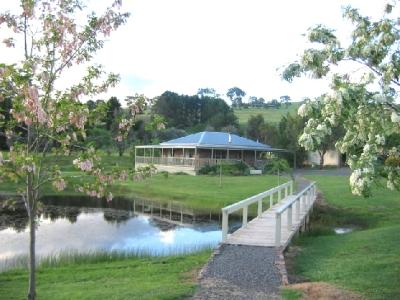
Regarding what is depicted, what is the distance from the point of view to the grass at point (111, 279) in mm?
9609

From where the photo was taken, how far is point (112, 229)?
23.2m

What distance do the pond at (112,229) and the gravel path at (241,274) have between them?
475 cm

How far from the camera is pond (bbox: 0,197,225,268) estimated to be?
1867 cm

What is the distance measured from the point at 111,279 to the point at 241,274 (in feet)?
9.52

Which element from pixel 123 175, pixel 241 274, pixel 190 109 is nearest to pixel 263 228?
pixel 241 274

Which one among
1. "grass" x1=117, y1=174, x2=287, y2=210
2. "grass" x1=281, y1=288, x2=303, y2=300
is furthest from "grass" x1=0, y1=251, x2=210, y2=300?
"grass" x1=117, y1=174, x2=287, y2=210

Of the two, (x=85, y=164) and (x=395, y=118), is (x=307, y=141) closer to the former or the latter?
(x=395, y=118)

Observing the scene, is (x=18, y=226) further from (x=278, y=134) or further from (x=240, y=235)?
(x=278, y=134)

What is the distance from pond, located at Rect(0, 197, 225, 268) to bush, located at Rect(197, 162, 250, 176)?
1825 centimetres

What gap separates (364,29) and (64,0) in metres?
4.69

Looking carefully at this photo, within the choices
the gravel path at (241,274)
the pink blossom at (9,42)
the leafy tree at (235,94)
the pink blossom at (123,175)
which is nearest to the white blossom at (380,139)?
the gravel path at (241,274)

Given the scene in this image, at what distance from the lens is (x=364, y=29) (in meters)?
8.68

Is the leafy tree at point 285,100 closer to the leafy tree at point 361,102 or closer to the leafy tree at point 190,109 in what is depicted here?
the leafy tree at point 190,109

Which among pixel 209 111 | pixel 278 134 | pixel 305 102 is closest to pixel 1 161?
pixel 305 102
